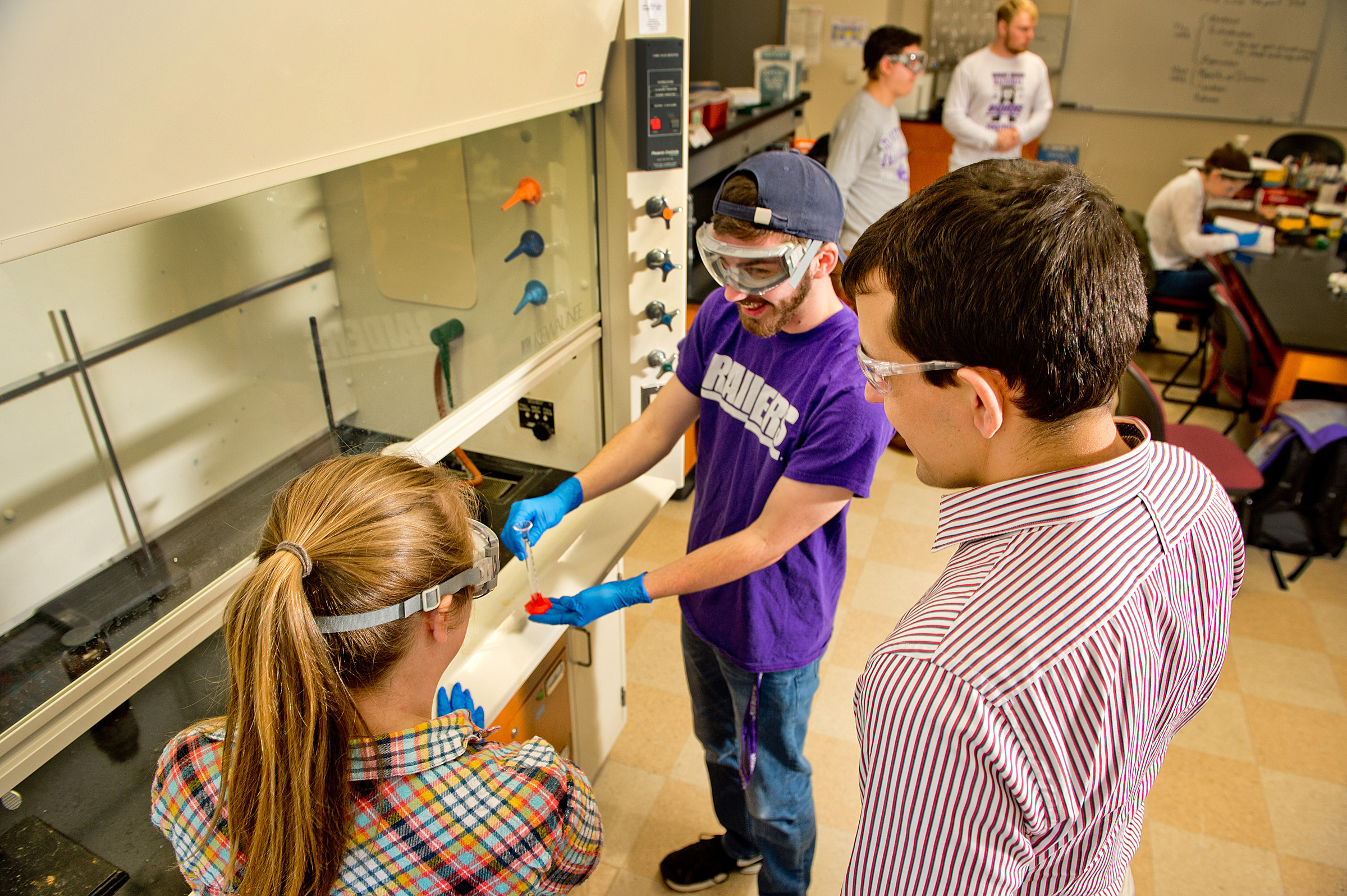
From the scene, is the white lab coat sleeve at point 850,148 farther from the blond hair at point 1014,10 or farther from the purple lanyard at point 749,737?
the purple lanyard at point 749,737

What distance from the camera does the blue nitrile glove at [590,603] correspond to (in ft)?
4.62

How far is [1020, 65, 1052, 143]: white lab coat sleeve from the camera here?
425 centimetres

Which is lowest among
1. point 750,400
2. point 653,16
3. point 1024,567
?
point 750,400

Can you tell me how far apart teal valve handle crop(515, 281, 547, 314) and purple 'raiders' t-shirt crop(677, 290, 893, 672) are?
1.26 feet

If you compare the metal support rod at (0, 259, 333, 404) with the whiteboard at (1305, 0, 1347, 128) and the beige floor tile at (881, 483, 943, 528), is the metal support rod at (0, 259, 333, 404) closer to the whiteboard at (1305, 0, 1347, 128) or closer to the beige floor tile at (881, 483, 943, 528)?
the beige floor tile at (881, 483, 943, 528)

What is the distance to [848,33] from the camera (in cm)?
564

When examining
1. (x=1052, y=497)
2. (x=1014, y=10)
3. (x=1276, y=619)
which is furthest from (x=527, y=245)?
(x=1014, y=10)

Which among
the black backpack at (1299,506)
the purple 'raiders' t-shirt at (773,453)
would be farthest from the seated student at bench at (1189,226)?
the purple 'raiders' t-shirt at (773,453)

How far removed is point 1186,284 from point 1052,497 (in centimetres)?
383

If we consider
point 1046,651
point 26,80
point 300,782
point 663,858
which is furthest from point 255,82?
point 663,858

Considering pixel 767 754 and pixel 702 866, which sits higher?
pixel 767 754

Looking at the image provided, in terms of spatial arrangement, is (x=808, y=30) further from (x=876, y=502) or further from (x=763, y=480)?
(x=763, y=480)

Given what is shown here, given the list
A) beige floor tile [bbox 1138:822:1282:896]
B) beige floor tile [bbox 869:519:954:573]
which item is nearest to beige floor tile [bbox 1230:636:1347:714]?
beige floor tile [bbox 1138:822:1282:896]

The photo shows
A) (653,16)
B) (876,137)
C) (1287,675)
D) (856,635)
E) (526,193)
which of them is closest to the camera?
(653,16)
